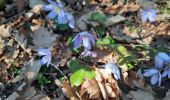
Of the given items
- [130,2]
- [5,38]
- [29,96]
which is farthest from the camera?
[130,2]

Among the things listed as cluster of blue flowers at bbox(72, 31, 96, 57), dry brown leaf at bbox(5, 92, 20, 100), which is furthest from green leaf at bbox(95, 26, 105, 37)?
dry brown leaf at bbox(5, 92, 20, 100)

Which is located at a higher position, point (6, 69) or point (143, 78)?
point (6, 69)

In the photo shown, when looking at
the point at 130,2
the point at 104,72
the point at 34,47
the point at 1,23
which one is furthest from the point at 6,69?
the point at 130,2

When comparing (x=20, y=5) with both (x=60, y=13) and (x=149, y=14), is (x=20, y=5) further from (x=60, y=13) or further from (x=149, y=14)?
(x=149, y=14)

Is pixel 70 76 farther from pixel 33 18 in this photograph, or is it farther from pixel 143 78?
pixel 33 18

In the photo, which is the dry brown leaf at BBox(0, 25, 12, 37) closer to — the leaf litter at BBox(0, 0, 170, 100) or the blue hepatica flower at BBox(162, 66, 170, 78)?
the leaf litter at BBox(0, 0, 170, 100)

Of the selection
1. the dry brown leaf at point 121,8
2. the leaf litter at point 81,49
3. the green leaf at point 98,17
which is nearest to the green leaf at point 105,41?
the leaf litter at point 81,49

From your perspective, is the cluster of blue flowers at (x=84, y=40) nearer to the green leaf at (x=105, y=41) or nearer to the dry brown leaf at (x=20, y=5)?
the green leaf at (x=105, y=41)
